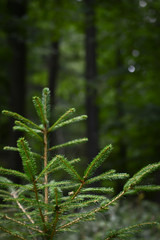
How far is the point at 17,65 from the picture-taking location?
6422mm

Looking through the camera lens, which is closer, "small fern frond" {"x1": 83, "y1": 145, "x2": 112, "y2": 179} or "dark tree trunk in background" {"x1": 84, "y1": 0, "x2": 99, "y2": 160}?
"small fern frond" {"x1": 83, "y1": 145, "x2": 112, "y2": 179}

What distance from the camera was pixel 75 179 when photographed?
988mm

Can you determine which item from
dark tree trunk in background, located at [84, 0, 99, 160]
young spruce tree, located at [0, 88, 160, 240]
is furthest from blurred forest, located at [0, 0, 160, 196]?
young spruce tree, located at [0, 88, 160, 240]

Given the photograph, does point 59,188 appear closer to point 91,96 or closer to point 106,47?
point 91,96

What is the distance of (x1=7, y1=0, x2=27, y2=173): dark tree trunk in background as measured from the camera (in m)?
5.80

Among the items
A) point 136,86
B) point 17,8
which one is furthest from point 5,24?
point 136,86

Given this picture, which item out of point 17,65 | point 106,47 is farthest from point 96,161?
point 106,47

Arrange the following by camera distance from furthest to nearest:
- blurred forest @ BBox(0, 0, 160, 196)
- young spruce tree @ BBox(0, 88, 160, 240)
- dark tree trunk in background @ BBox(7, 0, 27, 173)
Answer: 1. dark tree trunk in background @ BBox(7, 0, 27, 173)
2. blurred forest @ BBox(0, 0, 160, 196)
3. young spruce tree @ BBox(0, 88, 160, 240)

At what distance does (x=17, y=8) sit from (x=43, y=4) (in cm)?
98

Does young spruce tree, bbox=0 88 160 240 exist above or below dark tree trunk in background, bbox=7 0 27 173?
below

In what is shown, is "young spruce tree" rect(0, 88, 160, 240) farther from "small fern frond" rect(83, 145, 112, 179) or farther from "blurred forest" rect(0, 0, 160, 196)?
"blurred forest" rect(0, 0, 160, 196)

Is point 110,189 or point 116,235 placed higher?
point 110,189

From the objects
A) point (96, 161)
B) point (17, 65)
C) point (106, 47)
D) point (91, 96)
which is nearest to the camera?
point (96, 161)

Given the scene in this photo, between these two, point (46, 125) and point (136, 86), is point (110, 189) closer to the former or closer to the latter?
point (46, 125)
